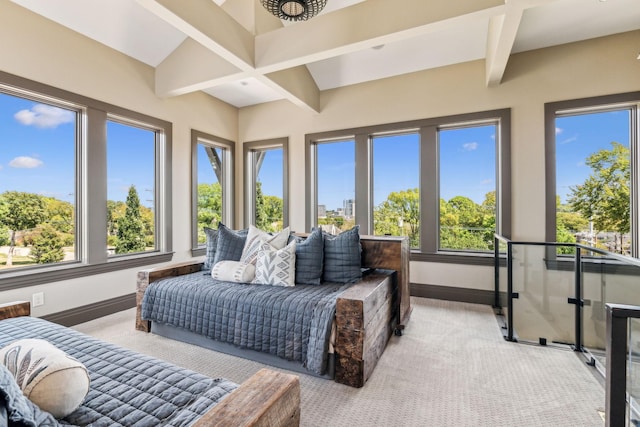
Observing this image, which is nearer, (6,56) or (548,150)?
(6,56)

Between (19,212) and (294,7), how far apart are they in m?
3.13

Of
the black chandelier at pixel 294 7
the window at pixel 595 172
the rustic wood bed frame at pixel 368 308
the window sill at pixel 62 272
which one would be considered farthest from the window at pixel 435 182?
the window sill at pixel 62 272

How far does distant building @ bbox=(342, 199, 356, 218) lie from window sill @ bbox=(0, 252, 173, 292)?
2.75m

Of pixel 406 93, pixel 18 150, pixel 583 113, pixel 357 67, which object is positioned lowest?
pixel 18 150

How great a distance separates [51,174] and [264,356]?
9.44 ft

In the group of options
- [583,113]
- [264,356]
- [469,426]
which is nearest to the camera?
[469,426]

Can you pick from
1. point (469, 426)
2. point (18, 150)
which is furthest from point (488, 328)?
point (18, 150)

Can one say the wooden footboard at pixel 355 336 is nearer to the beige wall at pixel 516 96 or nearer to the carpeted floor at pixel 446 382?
the carpeted floor at pixel 446 382

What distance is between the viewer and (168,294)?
265 cm

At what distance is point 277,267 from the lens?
261 cm

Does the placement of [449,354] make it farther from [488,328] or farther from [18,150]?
[18,150]

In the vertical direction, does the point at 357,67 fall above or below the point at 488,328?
above

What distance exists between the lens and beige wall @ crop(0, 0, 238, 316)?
8.86 feet

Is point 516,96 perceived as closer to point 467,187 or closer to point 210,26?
point 467,187
